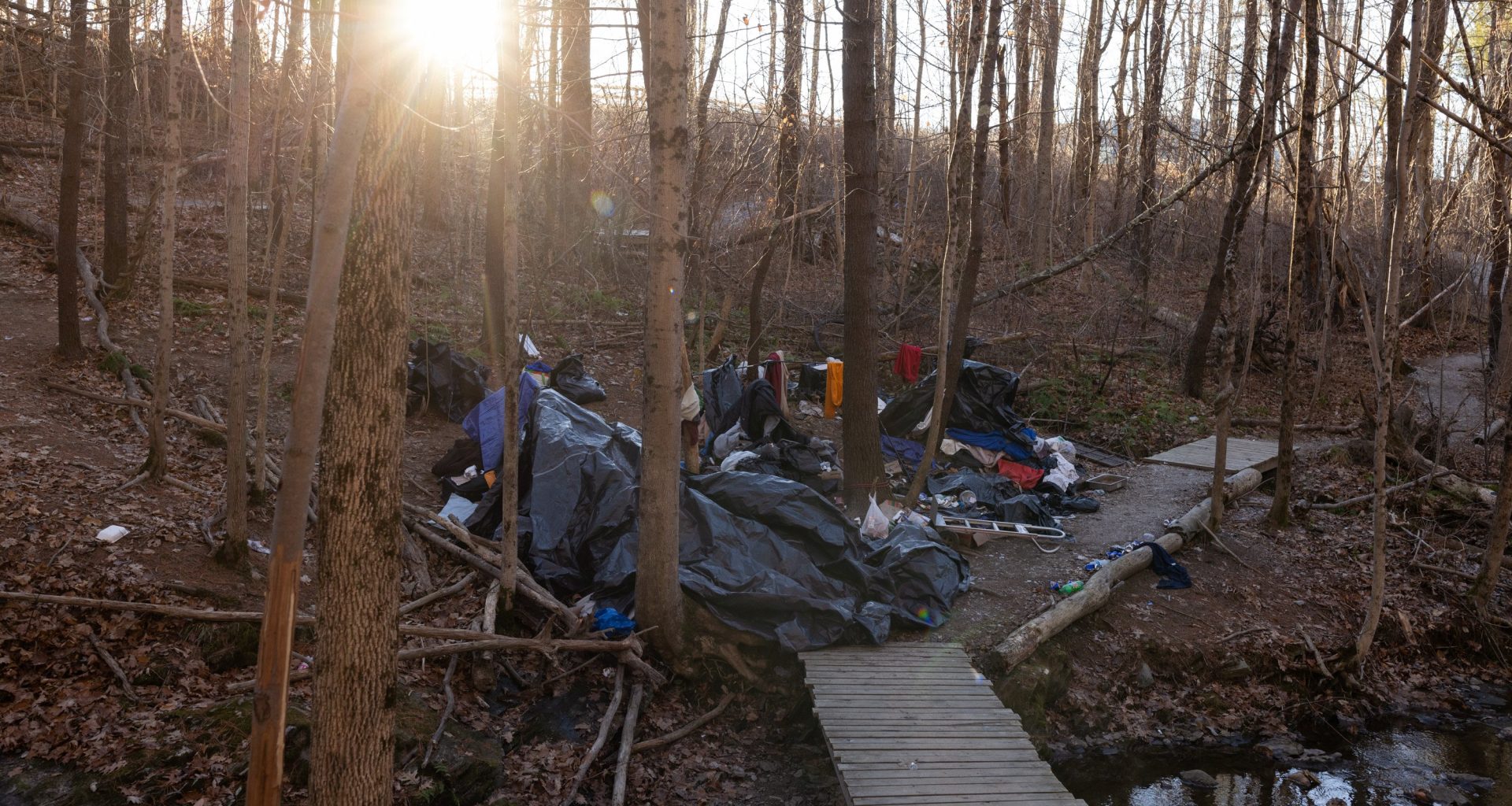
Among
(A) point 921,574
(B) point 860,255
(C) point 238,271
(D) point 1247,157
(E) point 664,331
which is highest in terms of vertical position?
(D) point 1247,157

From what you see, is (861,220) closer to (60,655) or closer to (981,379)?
(981,379)

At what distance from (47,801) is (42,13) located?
7702 millimetres

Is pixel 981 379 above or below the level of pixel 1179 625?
above

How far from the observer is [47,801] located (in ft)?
13.1

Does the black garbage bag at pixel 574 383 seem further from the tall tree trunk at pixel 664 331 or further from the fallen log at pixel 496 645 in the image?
the fallen log at pixel 496 645

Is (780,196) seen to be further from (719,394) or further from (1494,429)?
(1494,429)

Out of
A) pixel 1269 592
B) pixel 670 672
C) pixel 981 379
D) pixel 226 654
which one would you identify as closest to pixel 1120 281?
pixel 981 379

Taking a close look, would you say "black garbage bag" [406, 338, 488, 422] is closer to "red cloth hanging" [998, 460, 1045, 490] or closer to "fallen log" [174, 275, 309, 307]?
"fallen log" [174, 275, 309, 307]

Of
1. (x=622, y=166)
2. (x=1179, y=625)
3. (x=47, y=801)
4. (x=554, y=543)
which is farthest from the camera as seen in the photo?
(x=622, y=166)

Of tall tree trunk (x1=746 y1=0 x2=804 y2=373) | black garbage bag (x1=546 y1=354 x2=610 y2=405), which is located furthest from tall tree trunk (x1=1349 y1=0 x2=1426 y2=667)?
black garbage bag (x1=546 y1=354 x2=610 y2=405)

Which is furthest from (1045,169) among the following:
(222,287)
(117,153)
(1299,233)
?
(117,153)

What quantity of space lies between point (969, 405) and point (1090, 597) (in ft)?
13.9

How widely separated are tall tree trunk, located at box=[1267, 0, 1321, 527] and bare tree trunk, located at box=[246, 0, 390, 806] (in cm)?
696

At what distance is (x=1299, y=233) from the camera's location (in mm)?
7898
